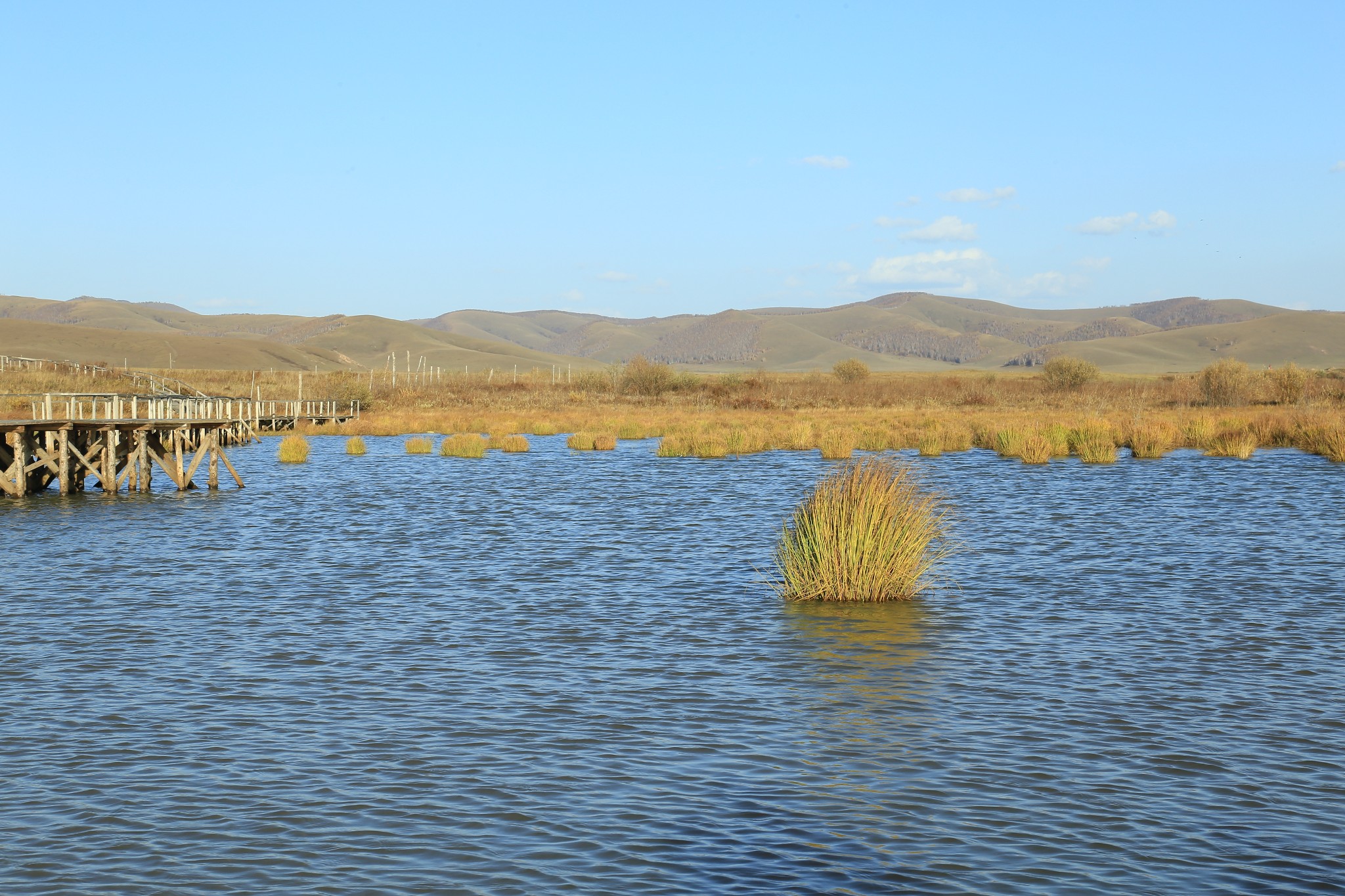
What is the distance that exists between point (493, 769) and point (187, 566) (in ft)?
38.3

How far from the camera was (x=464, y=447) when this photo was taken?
4644cm

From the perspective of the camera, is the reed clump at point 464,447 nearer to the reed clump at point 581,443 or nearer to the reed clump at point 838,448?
the reed clump at point 581,443

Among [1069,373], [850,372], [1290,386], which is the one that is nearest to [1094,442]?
[1290,386]

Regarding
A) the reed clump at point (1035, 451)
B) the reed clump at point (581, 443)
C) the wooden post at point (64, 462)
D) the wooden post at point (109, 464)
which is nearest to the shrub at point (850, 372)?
the reed clump at point (581, 443)

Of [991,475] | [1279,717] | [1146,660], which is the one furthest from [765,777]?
[991,475]

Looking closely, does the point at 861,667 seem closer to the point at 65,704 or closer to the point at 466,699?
the point at 466,699

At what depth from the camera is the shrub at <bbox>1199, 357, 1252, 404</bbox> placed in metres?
71.9

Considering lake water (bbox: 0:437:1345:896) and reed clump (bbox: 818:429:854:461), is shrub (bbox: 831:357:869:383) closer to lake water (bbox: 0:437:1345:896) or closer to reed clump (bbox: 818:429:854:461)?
reed clump (bbox: 818:429:854:461)

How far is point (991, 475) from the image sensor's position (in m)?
35.3

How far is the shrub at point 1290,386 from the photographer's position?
6825cm

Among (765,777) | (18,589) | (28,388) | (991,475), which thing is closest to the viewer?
(765,777)

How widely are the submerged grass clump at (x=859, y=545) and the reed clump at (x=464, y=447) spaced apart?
30.9 metres

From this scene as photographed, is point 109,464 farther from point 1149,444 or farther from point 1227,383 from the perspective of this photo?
point 1227,383

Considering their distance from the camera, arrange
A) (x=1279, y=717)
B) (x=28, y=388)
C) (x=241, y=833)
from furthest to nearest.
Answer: (x=28, y=388), (x=1279, y=717), (x=241, y=833)
